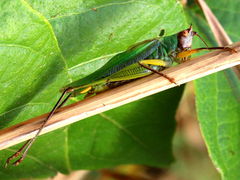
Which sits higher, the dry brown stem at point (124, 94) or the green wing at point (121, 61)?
the green wing at point (121, 61)

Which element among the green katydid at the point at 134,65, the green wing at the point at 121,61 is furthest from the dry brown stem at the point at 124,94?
the green wing at the point at 121,61

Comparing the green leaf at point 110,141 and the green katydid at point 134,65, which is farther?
the green leaf at point 110,141

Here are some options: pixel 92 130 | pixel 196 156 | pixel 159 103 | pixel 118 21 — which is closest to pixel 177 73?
pixel 118 21

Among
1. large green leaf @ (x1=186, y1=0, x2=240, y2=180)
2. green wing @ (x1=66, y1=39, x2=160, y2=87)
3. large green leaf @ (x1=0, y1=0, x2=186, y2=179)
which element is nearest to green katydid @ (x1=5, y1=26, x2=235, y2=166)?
green wing @ (x1=66, y1=39, x2=160, y2=87)

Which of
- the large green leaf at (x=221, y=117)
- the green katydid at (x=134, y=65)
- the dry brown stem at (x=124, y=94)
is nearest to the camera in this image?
the dry brown stem at (x=124, y=94)

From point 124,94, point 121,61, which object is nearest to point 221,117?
point 121,61

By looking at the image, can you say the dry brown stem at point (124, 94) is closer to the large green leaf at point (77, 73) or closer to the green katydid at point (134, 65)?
the green katydid at point (134, 65)

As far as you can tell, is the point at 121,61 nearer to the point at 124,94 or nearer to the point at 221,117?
the point at 124,94
